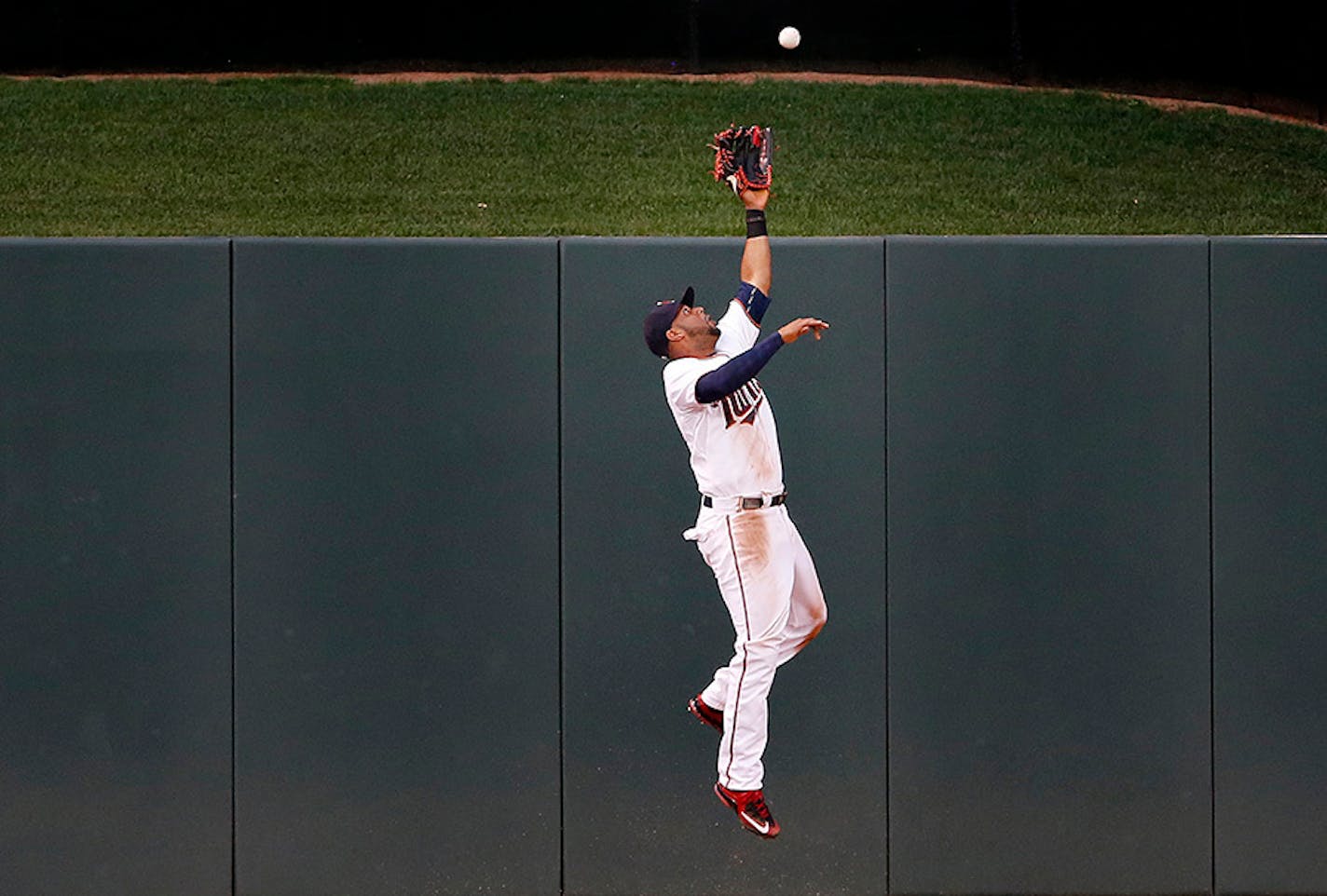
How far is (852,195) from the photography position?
9102mm

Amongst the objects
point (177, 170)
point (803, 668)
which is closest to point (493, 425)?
point (803, 668)

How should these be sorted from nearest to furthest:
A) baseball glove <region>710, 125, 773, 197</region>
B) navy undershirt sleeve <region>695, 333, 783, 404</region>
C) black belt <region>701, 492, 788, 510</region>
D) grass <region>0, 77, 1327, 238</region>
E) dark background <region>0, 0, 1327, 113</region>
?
navy undershirt sleeve <region>695, 333, 783, 404</region>
baseball glove <region>710, 125, 773, 197</region>
black belt <region>701, 492, 788, 510</region>
grass <region>0, 77, 1327, 238</region>
dark background <region>0, 0, 1327, 113</region>

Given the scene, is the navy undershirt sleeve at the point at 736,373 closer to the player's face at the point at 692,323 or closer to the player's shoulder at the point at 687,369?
the player's shoulder at the point at 687,369

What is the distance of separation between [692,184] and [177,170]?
3.51 meters

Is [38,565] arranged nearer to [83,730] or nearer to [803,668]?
[83,730]

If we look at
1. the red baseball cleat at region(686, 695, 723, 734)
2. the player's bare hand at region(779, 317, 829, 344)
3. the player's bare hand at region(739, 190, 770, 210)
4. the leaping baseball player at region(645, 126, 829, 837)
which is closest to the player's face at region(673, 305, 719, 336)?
the leaping baseball player at region(645, 126, 829, 837)

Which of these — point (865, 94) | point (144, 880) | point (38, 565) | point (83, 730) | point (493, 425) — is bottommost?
point (144, 880)

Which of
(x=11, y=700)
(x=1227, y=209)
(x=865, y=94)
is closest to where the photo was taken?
(x=11, y=700)

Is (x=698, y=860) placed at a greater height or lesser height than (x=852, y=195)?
lesser

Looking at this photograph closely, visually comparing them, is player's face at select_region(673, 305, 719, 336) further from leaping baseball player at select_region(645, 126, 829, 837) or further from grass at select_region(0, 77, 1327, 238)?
grass at select_region(0, 77, 1327, 238)

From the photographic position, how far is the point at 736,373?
17.0 ft

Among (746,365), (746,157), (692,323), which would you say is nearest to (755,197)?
(746,157)

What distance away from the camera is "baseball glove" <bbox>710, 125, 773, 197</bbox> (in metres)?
5.34

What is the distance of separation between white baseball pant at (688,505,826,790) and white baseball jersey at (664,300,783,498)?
0.40 ft
